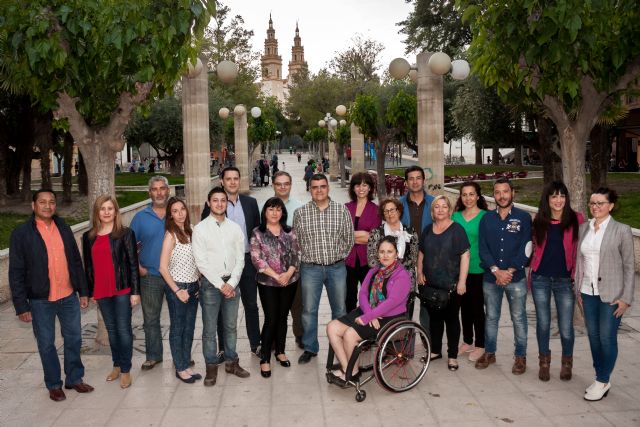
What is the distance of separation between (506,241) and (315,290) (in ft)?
6.00

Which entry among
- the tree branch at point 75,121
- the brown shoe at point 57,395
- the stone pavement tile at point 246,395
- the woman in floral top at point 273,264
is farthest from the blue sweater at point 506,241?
the tree branch at point 75,121

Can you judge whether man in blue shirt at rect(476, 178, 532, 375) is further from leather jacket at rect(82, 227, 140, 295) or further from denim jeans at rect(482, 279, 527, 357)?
leather jacket at rect(82, 227, 140, 295)

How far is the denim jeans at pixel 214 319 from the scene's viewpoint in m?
5.58

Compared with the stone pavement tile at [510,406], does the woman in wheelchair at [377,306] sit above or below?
above

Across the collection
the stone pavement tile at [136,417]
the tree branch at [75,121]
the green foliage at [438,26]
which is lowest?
the stone pavement tile at [136,417]

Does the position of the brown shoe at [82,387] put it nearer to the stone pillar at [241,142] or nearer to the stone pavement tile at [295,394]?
the stone pavement tile at [295,394]

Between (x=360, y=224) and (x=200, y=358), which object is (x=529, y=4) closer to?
(x=360, y=224)

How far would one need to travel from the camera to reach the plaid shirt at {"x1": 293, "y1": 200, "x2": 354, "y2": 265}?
588 cm

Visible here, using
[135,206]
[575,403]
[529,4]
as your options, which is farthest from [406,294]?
[135,206]

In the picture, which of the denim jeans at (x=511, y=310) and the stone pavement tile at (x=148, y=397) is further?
the denim jeans at (x=511, y=310)

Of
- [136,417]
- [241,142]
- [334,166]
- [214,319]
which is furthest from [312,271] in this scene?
[334,166]

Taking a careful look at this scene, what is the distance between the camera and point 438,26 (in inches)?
1195

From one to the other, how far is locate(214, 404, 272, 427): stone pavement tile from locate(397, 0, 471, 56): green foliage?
26712mm

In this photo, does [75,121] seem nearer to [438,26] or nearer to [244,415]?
[244,415]
